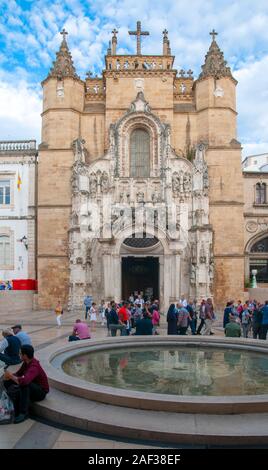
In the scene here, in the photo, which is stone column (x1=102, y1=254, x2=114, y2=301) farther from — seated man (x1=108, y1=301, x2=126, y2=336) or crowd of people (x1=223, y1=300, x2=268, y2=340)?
seated man (x1=108, y1=301, x2=126, y2=336)

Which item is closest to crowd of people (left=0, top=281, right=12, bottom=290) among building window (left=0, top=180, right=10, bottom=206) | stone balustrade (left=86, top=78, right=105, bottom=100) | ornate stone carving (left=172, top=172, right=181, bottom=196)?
building window (left=0, top=180, right=10, bottom=206)

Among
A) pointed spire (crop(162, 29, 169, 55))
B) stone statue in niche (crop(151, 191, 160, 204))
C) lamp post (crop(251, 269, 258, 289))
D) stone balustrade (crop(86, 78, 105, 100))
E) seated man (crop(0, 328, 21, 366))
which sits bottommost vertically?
seated man (crop(0, 328, 21, 366))

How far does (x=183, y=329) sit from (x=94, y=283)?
1477 centimetres

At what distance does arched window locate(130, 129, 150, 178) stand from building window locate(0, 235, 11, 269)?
33.3ft

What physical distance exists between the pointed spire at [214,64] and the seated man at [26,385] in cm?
2814

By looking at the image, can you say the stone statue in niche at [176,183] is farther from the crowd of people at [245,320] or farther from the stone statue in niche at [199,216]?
the crowd of people at [245,320]

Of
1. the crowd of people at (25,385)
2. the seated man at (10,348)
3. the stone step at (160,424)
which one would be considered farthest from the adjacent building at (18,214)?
→ the stone step at (160,424)

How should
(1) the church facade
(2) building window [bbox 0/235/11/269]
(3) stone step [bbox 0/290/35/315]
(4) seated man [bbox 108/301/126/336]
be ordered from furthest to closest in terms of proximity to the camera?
(2) building window [bbox 0/235/11/269] < (1) the church facade < (3) stone step [bbox 0/290/35/315] < (4) seated man [bbox 108/301/126/336]

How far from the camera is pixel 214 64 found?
3148cm

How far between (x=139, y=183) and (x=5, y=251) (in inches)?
426

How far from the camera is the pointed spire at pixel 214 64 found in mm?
31188

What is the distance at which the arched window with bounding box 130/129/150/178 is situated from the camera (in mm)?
31234
